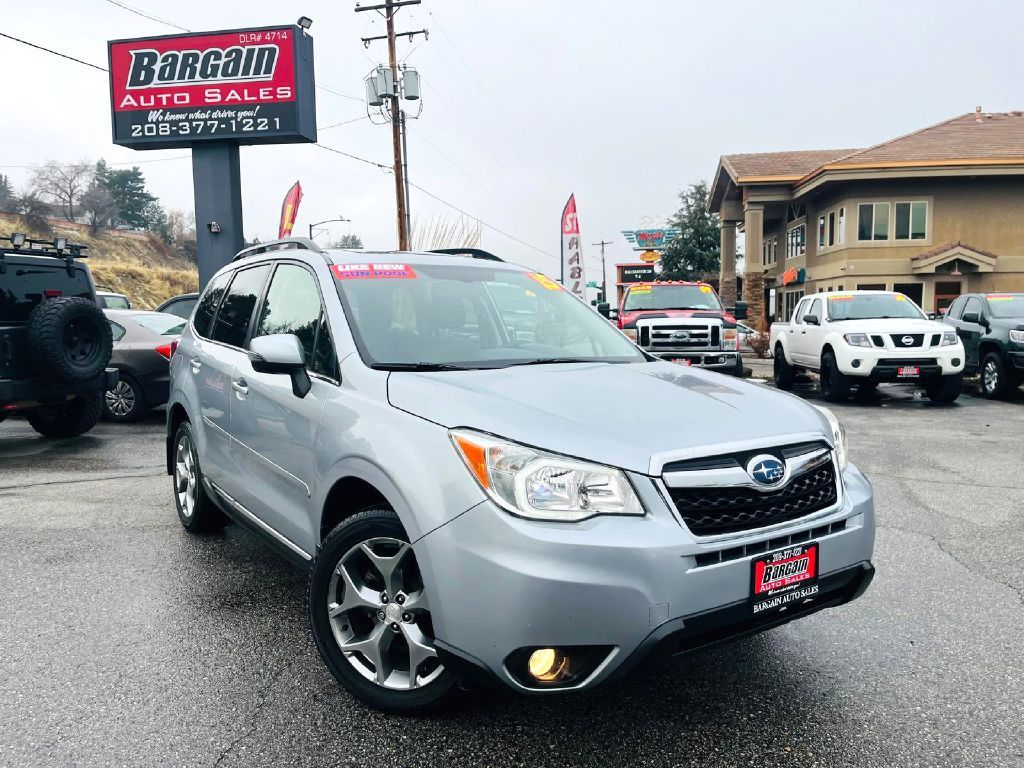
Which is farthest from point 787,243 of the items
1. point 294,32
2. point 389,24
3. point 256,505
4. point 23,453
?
point 256,505

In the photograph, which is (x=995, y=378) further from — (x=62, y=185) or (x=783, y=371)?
(x=62, y=185)

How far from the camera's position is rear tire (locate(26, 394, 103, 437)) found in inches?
362

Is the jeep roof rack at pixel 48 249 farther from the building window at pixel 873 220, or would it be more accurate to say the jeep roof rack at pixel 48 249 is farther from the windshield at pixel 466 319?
the building window at pixel 873 220

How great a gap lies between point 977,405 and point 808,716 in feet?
35.9

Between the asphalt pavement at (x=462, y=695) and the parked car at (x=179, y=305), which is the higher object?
the parked car at (x=179, y=305)

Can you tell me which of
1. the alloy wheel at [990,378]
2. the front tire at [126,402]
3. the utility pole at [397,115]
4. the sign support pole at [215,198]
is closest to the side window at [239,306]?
the front tire at [126,402]

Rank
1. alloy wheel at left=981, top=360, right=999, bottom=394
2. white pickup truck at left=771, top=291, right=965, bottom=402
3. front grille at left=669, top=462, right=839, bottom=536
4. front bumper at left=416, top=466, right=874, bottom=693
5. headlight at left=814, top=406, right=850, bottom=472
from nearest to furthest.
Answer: front bumper at left=416, top=466, right=874, bottom=693 < front grille at left=669, top=462, right=839, bottom=536 < headlight at left=814, top=406, right=850, bottom=472 < white pickup truck at left=771, top=291, right=965, bottom=402 < alloy wheel at left=981, top=360, right=999, bottom=394

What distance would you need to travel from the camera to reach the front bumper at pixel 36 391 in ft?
25.3

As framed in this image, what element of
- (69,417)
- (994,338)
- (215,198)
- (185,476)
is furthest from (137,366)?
(994,338)

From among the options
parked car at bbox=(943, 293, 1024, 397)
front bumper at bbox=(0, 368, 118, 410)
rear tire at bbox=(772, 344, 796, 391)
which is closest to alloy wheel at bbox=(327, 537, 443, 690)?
front bumper at bbox=(0, 368, 118, 410)

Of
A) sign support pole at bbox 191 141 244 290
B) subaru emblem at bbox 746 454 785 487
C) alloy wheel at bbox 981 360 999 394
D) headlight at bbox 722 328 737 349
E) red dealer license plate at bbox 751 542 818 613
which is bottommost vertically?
alloy wheel at bbox 981 360 999 394

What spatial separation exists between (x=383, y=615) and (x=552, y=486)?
845 mm

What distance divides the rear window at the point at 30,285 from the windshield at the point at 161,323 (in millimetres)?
1684

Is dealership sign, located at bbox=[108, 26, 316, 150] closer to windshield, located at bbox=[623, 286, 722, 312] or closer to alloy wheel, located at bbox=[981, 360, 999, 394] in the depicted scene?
windshield, located at bbox=[623, 286, 722, 312]
